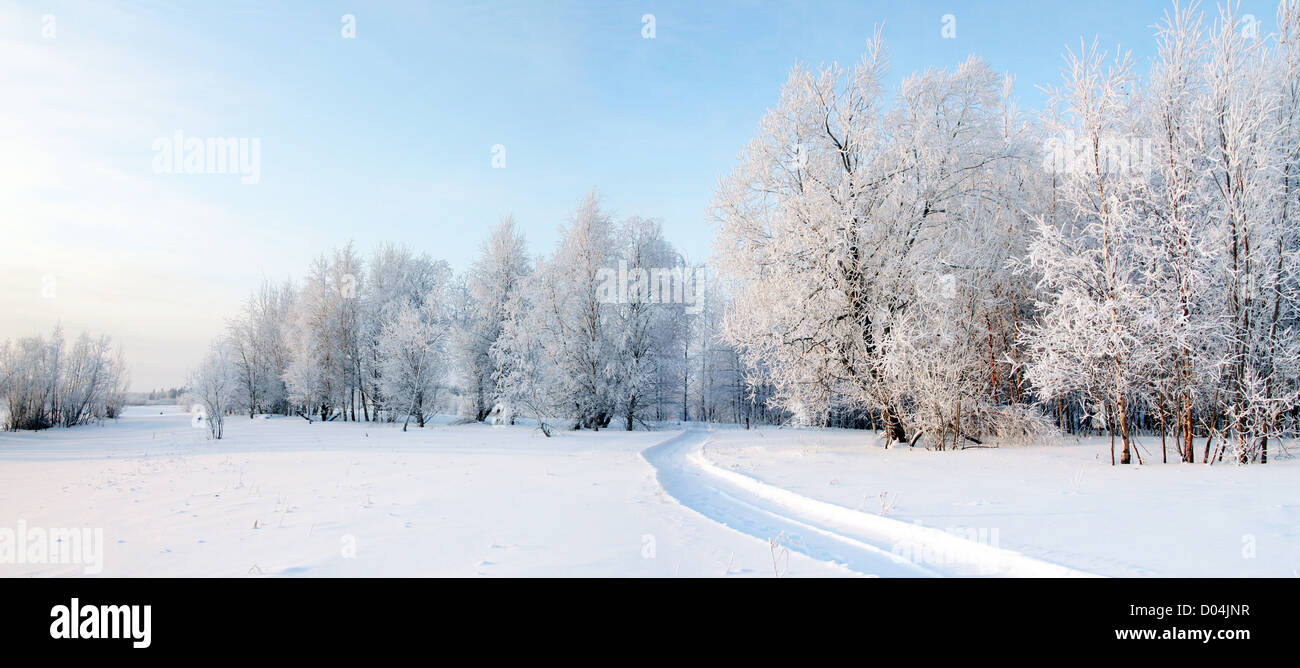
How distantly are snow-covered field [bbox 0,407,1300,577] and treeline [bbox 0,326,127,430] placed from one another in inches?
1374

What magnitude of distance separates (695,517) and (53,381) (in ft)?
173

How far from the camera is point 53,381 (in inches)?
1551

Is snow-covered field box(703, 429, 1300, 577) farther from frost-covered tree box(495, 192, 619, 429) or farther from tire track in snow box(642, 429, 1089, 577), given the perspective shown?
frost-covered tree box(495, 192, 619, 429)

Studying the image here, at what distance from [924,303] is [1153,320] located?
522 cm

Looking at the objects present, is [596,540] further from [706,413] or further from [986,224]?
[706,413]

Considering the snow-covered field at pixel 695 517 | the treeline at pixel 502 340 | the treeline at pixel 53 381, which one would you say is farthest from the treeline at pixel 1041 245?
the treeline at pixel 53 381

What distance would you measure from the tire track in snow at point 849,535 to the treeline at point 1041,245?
7.01m

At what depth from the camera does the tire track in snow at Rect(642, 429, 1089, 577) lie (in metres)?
5.09

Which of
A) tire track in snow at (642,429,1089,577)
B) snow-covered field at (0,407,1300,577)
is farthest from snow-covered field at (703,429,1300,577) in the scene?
tire track in snow at (642,429,1089,577)

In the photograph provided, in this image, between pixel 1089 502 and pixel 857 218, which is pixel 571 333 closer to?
pixel 857 218

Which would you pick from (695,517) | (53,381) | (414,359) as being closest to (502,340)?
(414,359)

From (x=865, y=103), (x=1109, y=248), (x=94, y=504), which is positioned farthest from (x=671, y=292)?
(x=94, y=504)

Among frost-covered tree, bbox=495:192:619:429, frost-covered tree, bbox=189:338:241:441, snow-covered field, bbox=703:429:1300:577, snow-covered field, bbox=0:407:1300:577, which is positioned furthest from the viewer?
frost-covered tree, bbox=495:192:619:429
